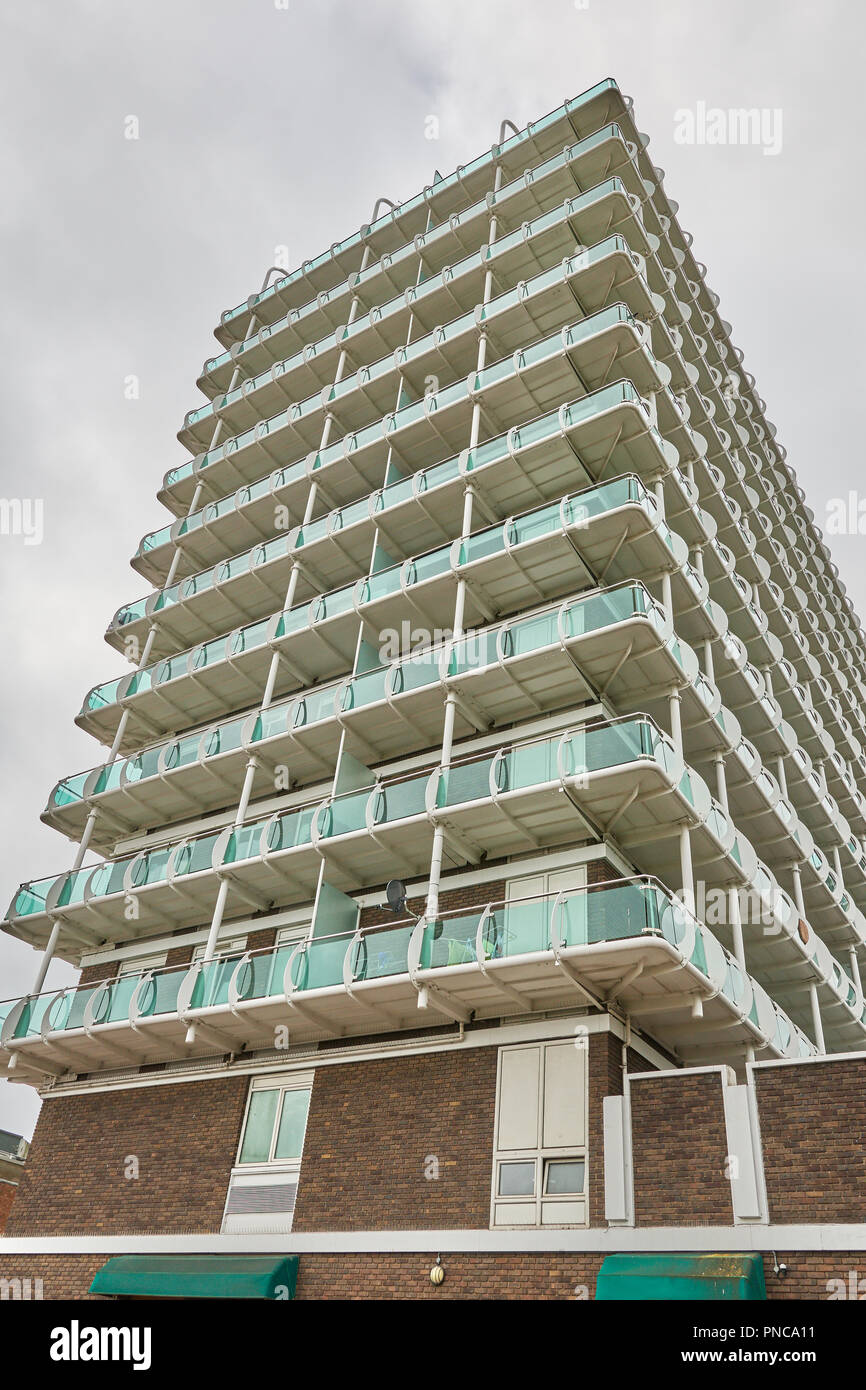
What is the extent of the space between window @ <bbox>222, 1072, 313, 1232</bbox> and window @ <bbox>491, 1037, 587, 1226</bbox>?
13.3ft

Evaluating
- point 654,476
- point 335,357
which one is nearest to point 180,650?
point 335,357

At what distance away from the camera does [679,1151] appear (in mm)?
13180

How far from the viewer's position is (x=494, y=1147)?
14562 mm

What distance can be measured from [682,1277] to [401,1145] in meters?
5.23

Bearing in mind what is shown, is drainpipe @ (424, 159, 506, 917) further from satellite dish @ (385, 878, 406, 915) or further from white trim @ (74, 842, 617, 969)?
white trim @ (74, 842, 617, 969)

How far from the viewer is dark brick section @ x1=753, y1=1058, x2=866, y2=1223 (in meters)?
12.1

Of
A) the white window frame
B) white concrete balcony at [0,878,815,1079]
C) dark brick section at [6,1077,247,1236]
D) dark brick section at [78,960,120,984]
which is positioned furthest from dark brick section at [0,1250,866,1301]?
dark brick section at [78,960,120,984]

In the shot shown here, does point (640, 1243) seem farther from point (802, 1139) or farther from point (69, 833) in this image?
point (69, 833)

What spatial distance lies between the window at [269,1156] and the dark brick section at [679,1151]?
6.15m

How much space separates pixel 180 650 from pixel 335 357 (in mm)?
9695

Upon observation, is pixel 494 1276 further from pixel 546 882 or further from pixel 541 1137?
pixel 546 882

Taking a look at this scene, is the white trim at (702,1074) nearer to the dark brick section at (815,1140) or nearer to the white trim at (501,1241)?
the dark brick section at (815,1140)

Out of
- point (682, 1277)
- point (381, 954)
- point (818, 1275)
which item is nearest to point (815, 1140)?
point (818, 1275)

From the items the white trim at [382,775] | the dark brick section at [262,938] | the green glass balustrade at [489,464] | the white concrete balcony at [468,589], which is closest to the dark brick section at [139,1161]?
the dark brick section at [262,938]
